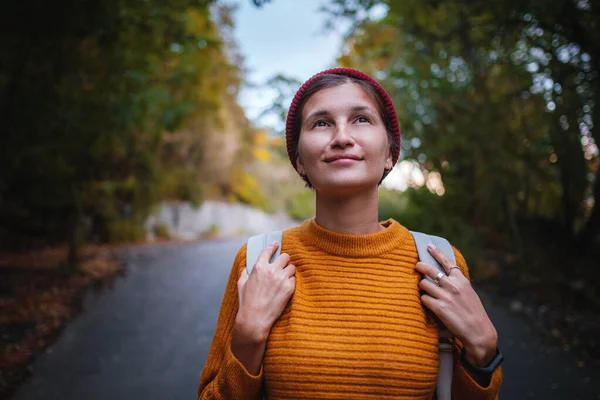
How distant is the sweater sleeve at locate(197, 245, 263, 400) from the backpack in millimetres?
57

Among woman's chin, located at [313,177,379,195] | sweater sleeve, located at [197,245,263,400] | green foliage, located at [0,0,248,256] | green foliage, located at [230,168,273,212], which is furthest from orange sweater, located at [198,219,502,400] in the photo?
green foliage, located at [230,168,273,212]

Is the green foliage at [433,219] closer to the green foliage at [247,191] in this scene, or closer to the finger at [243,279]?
the finger at [243,279]

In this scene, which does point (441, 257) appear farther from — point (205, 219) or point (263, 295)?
point (205, 219)

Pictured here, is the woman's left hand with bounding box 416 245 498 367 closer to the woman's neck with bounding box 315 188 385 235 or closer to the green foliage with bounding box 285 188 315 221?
the woman's neck with bounding box 315 188 385 235

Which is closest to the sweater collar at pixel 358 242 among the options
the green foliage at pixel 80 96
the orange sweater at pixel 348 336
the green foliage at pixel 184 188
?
the orange sweater at pixel 348 336

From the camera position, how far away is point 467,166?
797cm

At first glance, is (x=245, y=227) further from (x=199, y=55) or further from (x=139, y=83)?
(x=139, y=83)

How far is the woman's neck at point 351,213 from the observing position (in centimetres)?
156

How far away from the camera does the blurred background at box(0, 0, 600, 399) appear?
444 centimetres

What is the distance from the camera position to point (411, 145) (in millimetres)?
7539

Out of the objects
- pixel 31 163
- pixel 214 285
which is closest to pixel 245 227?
pixel 214 285

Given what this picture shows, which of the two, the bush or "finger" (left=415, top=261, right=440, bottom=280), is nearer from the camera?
"finger" (left=415, top=261, right=440, bottom=280)

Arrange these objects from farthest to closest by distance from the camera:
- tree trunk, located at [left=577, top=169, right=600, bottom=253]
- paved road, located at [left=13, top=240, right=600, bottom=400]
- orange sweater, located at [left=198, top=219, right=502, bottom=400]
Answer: tree trunk, located at [left=577, top=169, right=600, bottom=253], paved road, located at [left=13, top=240, right=600, bottom=400], orange sweater, located at [left=198, top=219, right=502, bottom=400]

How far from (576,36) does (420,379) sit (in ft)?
14.7
